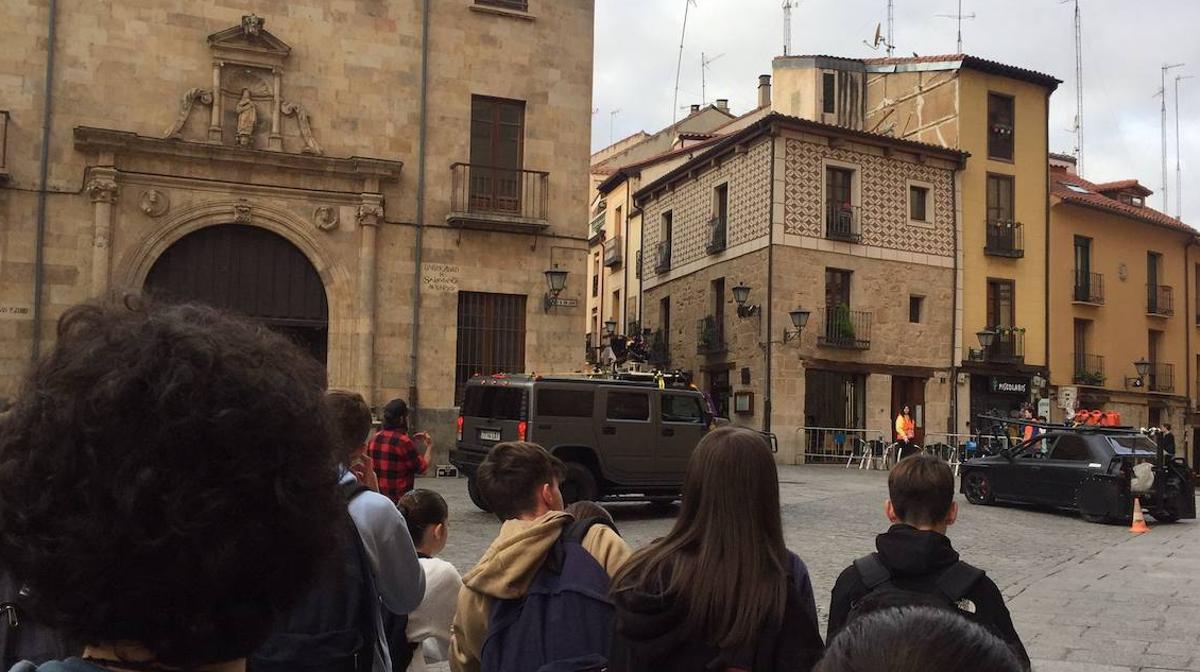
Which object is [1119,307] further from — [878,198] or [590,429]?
[590,429]

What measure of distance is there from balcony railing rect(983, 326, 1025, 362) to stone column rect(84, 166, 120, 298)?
926 inches

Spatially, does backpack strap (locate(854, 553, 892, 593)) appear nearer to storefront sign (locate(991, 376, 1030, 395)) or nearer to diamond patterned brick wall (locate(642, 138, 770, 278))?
diamond patterned brick wall (locate(642, 138, 770, 278))

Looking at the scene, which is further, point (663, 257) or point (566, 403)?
point (663, 257)

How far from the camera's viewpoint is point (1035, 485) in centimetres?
1633

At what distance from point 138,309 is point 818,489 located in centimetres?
1851

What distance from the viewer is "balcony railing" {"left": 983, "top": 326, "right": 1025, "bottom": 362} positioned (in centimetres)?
3019

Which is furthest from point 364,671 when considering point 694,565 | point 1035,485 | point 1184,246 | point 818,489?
point 1184,246

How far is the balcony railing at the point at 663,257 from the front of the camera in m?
34.4

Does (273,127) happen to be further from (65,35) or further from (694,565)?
(694,565)

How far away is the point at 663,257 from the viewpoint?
3469cm

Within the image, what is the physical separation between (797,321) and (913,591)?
77.0ft

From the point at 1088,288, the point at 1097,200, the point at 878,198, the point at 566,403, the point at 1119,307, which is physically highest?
the point at 1097,200

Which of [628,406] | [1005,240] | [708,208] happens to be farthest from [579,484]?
[1005,240]

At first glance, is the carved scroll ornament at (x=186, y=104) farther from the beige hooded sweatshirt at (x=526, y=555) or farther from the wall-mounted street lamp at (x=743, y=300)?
the beige hooded sweatshirt at (x=526, y=555)
